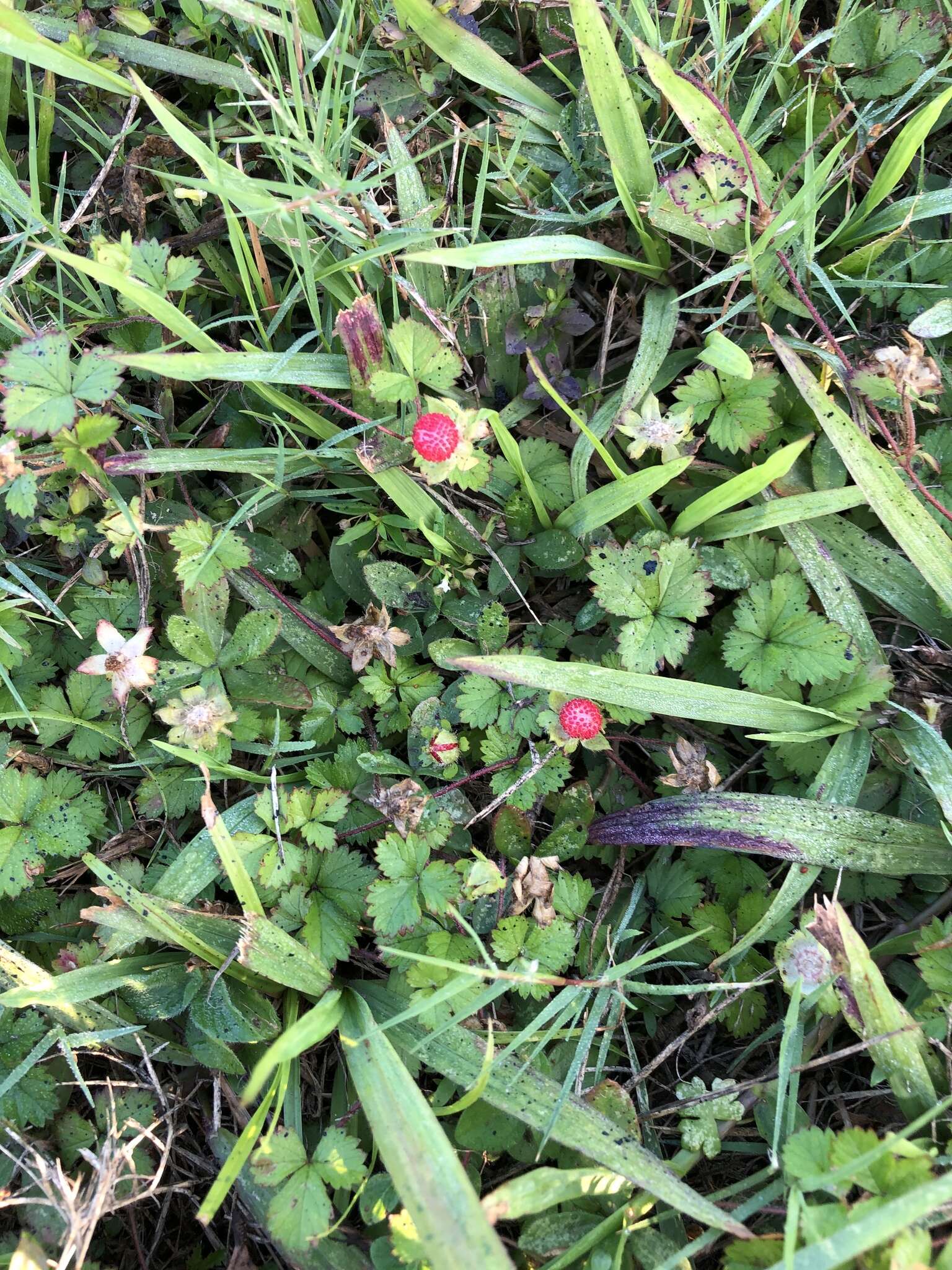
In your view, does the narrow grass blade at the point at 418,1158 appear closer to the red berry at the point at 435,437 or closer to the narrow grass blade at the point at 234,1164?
the narrow grass blade at the point at 234,1164

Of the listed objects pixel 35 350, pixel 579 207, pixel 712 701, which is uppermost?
pixel 579 207

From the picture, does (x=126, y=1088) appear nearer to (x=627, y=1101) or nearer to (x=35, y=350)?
(x=627, y=1101)

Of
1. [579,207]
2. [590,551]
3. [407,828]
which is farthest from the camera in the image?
[579,207]

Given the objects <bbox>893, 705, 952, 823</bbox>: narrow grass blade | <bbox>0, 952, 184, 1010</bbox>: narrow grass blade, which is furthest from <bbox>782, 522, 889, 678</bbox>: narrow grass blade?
<bbox>0, 952, 184, 1010</bbox>: narrow grass blade

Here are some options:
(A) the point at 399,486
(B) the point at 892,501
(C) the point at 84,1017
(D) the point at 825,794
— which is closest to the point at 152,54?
(A) the point at 399,486

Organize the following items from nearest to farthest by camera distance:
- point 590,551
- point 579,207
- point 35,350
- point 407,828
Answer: point 35,350, point 407,828, point 590,551, point 579,207

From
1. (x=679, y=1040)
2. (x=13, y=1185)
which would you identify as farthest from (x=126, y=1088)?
(x=679, y=1040)

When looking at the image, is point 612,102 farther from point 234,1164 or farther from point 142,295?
point 234,1164
